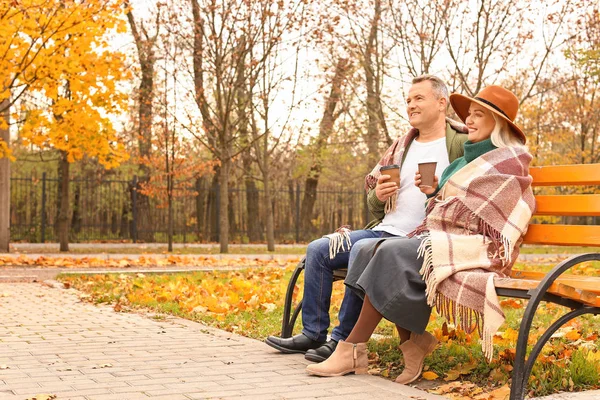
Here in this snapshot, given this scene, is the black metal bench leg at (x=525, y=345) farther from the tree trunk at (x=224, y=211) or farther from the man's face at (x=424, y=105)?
the tree trunk at (x=224, y=211)

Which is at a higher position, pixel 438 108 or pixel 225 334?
pixel 438 108

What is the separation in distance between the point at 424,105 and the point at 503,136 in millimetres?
737

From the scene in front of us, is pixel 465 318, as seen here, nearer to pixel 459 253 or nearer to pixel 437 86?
pixel 459 253

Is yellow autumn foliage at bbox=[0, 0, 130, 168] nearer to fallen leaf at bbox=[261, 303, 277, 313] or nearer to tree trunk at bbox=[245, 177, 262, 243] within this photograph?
fallen leaf at bbox=[261, 303, 277, 313]

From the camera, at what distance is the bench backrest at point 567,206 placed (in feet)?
13.6

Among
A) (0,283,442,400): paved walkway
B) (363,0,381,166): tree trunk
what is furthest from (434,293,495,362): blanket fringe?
(363,0,381,166): tree trunk

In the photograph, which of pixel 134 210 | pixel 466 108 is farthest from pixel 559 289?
pixel 134 210

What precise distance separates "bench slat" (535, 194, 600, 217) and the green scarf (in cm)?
50

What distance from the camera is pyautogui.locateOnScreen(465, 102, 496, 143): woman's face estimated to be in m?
4.36

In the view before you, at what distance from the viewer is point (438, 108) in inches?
196

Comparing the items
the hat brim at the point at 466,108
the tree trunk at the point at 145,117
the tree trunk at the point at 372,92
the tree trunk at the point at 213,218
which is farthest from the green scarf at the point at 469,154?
the tree trunk at the point at 213,218

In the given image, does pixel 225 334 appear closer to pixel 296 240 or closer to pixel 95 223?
pixel 95 223

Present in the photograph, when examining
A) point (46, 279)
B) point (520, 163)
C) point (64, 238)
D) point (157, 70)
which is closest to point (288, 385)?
point (520, 163)

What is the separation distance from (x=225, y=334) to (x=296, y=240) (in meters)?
20.7
